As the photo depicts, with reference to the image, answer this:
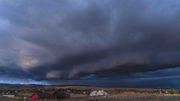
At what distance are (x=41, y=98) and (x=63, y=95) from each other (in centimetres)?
1152

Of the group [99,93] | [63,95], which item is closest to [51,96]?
[63,95]

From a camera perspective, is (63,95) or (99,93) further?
(99,93)

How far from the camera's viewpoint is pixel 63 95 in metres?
131

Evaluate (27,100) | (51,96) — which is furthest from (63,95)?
(27,100)

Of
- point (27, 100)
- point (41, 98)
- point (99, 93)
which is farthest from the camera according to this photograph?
point (99, 93)

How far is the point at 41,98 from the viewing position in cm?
12156

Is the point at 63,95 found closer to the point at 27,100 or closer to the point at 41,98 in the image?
the point at 41,98

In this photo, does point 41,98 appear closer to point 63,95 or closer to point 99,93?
point 63,95

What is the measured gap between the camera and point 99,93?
505 ft

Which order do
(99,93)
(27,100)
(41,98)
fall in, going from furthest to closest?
(99,93)
(41,98)
(27,100)

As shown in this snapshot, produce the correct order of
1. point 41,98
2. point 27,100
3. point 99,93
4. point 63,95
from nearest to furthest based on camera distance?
1. point 27,100
2. point 41,98
3. point 63,95
4. point 99,93

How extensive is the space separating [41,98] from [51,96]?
7033 millimetres

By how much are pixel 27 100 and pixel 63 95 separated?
21568 mm

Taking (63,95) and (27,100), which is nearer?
(27,100)
